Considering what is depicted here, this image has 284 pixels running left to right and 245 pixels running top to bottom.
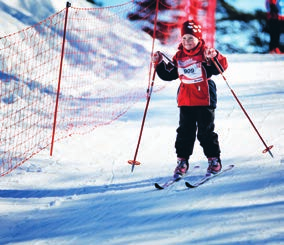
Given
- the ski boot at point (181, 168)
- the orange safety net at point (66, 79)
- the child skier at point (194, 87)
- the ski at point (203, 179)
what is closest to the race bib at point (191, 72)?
the child skier at point (194, 87)

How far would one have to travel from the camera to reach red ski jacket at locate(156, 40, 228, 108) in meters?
3.84

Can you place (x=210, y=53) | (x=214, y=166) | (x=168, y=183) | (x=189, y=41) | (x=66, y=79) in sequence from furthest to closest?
1. (x=66, y=79)
2. (x=214, y=166)
3. (x=168, y=183)
4. (x=189, y=41)
5. (x=210, y=53)

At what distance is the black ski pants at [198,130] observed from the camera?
395 cm

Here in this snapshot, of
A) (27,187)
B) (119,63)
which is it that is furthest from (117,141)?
(119,63)

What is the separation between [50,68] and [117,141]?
14.5 feet

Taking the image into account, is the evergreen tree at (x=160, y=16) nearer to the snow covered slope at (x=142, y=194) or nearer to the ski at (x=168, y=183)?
the snow covered slope at (x=142, y=194)

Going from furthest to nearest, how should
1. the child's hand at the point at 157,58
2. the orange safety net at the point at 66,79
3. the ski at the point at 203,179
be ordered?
the orange safety net at the point at 66,79
the child's hand at the point at 157,58
the ski at the point at 203,179

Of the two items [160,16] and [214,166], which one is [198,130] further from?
[160,16]

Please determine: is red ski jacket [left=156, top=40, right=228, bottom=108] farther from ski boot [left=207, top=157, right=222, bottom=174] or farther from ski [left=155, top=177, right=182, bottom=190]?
ski [left=155, top=177, right=182, bottom=190]

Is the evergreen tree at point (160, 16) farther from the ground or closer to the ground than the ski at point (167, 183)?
farther from the ground

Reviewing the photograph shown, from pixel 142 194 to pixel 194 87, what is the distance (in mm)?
1159

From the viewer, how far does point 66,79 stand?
29.6 feet

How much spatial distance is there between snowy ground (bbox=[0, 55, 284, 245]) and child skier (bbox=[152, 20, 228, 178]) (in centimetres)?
29

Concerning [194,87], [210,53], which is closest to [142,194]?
[194,87]
